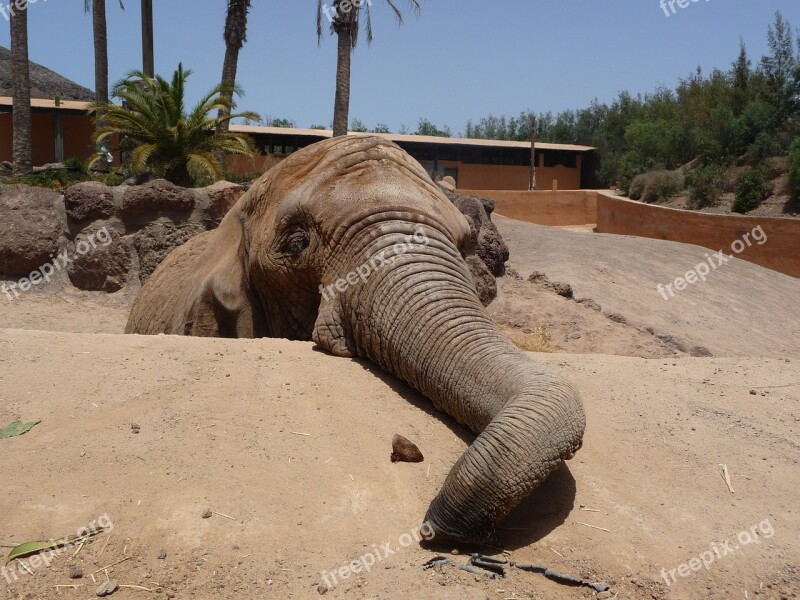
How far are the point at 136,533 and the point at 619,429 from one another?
233 centimetres

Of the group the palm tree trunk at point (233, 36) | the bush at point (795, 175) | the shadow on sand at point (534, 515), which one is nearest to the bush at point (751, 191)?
the bush at point (795, 175)

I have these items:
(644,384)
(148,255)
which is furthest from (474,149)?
(644,384)

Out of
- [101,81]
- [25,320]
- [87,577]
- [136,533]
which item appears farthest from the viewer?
[101,81]

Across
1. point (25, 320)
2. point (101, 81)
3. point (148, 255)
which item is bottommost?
point (25, 320)

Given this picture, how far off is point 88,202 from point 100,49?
15253mm

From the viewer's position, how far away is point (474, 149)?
42.2 m

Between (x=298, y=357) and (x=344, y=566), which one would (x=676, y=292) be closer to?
(x=298, y=357)

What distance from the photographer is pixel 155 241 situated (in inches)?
480

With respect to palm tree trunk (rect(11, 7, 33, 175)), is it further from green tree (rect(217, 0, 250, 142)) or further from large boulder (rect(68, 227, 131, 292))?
large boulder (rect(68, 227, 131, 292))

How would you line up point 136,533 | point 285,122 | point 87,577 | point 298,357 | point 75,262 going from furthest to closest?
point 285,122, point 75,262, point 298,357, point 136,533, point 87,577

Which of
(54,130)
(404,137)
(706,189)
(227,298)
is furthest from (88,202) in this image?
(706,189)

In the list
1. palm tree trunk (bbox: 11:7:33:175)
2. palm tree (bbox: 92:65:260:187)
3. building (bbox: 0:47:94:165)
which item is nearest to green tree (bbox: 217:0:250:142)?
palm tree (bbox: 92:65:260:187)

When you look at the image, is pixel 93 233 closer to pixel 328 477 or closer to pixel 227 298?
pixel 227 298

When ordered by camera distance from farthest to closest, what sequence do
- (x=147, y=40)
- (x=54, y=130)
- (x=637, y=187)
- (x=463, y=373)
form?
(x=637, y=187), (x=54, y=130), (x=147, y=40), (x=463, y=373)
